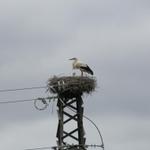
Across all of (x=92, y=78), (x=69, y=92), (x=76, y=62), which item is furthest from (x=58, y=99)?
(x=76, y=62)

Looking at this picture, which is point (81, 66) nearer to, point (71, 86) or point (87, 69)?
point (87, 69)

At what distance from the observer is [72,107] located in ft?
77.0

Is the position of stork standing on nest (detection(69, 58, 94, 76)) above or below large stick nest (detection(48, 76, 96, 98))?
above

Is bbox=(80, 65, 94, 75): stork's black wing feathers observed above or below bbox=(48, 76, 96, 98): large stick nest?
above

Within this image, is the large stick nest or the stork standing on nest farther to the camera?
the stork standing on nest

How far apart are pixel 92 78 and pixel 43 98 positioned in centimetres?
227

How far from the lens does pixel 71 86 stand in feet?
79.7

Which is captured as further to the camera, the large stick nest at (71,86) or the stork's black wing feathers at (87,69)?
the stork's black wing feathers at (87,69)

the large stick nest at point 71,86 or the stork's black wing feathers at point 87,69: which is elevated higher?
the stork's black wing feathers at point 87,69

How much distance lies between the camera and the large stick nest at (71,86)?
23938 mm

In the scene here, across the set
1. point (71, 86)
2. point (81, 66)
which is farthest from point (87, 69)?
point (71, 86)

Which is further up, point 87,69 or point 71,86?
point 87,69

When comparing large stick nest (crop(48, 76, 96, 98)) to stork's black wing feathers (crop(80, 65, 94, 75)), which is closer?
large stick nest (crop(48, 76, 96, 98))

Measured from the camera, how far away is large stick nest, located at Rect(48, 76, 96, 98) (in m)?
23.9
